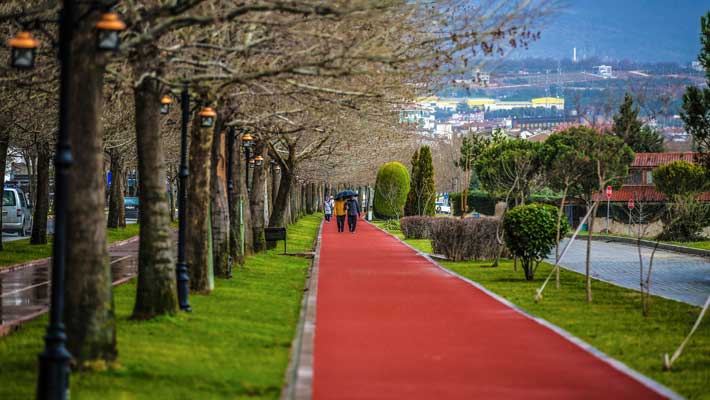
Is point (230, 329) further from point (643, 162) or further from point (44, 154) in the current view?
point (643, 162)

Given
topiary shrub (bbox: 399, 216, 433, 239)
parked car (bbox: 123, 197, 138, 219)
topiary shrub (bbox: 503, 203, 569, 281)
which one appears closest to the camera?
topiary shrub (bbox: 503, 203, 569, 281)

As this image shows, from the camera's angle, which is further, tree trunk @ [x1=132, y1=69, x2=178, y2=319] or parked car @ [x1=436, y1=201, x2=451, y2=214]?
Answer: parked car @ [x1=436, y1=201, x2=451, y2=214]

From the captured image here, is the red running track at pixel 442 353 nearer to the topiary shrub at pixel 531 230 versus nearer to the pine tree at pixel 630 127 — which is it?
the topiary shrub at pixel 531 230

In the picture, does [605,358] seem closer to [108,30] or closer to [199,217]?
[108,30]

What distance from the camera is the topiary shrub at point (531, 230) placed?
1033 inches

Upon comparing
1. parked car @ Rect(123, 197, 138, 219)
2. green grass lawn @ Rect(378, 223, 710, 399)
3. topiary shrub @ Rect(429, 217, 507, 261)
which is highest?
parked car @ Rect(123, 197, 138, 219)

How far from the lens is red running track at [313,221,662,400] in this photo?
1086cm

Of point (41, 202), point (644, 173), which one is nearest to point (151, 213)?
point (41, 202)

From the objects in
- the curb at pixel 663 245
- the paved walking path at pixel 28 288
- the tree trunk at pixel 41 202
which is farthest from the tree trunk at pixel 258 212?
the curb at pixel 663 245

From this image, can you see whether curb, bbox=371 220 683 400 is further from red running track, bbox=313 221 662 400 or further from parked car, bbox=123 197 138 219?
parked car, bbox=123 197 138 219

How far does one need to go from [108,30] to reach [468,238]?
25682 millimetres

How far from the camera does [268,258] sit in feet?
112

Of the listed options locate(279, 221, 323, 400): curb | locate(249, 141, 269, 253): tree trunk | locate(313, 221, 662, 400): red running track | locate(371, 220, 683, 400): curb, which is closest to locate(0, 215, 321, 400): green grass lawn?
locate(279, 221, 323, 400): curb

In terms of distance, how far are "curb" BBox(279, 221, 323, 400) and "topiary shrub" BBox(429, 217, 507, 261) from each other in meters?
14.2
